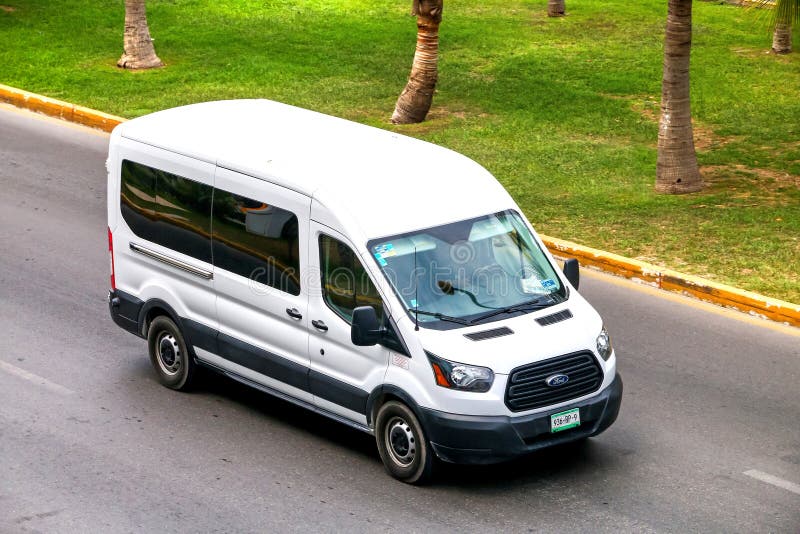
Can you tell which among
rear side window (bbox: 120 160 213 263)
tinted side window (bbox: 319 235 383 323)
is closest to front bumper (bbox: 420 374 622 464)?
→ tinted side window (bbox: 319 235 383 323)

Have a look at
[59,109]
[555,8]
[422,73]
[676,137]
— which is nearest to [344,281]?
[676,137]

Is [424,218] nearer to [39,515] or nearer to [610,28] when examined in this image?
[39,515]

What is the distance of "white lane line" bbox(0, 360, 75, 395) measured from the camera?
11.1 m

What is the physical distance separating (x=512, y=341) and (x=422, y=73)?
10933 millimetres

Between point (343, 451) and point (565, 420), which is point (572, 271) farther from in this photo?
point (343, 451)

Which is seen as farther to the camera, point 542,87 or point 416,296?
point 542,87

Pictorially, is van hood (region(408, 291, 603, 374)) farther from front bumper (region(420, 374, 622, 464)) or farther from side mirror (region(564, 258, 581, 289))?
side mirror (region(564, 258, 581, 289))

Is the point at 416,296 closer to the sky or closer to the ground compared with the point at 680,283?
closer to the sky

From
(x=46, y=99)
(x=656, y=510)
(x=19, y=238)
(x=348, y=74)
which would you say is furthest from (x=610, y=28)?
(x=656, y=510)

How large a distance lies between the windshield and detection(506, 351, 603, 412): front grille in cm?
53

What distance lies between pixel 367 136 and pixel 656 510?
3890mm

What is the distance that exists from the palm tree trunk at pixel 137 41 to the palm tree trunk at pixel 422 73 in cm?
525

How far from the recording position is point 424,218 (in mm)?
9570

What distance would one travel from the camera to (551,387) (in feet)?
29.8
